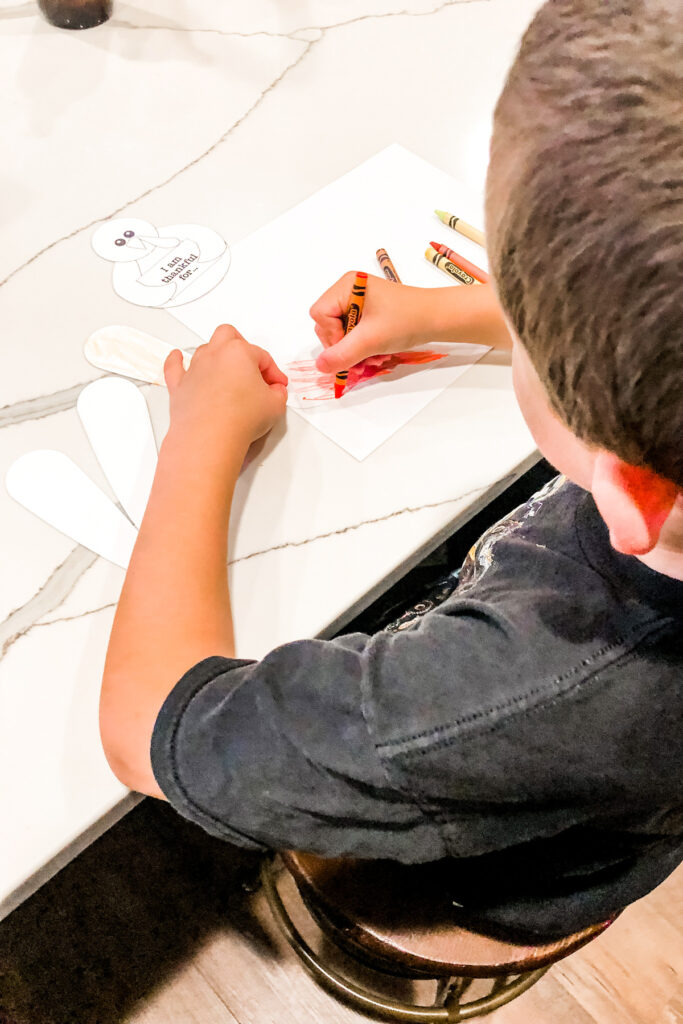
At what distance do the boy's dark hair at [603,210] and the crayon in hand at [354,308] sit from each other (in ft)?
1.12

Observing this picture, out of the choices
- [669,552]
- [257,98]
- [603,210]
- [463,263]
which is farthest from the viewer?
[257,98]

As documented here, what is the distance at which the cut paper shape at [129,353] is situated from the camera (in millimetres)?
664

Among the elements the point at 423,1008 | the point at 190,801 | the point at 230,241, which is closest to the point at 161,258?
the point at 230,241

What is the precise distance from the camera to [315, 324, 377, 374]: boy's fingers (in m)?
0.65

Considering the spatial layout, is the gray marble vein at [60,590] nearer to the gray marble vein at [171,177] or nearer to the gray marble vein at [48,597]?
the gray marble vein at [48,597]

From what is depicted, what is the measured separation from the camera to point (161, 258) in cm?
74

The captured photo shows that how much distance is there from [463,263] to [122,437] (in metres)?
0.35

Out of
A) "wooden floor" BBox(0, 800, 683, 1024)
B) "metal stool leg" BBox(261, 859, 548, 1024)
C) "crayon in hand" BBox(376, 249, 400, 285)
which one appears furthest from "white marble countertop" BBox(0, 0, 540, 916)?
"wooden floor" BBox(0, 800, 683, 1024)

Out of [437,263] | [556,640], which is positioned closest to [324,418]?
[437,263]

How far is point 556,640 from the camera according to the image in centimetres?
38

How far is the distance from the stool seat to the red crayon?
0.51 metres

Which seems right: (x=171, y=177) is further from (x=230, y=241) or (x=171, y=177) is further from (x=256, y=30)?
(x=256, y=30)

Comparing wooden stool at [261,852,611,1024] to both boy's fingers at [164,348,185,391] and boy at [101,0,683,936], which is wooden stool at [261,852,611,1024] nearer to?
boy at [101,0,683,936]

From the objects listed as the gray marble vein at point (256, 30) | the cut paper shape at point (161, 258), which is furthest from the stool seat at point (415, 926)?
the gray marble vein at point (256, 30)
